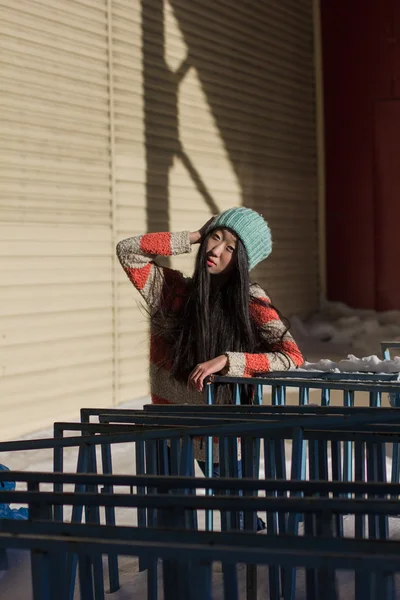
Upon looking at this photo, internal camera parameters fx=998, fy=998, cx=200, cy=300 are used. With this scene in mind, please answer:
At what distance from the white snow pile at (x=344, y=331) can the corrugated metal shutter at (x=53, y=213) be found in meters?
2.62

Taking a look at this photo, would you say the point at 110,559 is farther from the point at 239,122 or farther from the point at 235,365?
the point at 239,122

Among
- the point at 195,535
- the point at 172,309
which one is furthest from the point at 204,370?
the point at 195,535

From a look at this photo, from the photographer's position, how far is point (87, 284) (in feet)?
21.8

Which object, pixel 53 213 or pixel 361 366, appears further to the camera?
pixel 53 213

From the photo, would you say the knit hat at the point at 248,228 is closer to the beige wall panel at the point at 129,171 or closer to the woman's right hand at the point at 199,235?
the woman's right hand at the point at 199,235

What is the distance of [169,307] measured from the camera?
3520 millimetres

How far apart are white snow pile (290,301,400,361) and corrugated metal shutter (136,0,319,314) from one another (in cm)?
22

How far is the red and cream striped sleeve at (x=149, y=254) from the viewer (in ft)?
11.7

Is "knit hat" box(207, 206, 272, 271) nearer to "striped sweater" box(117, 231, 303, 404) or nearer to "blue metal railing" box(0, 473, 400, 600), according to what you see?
"striped sweater" box(117, 231, 303, 404)

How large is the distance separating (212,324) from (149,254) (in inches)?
16.1

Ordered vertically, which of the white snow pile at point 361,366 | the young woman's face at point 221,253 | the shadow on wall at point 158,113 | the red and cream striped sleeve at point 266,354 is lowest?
the white snow pile at point 361,366

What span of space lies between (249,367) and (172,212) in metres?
4.40

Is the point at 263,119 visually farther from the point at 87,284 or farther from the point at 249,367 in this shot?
the point at 249,367

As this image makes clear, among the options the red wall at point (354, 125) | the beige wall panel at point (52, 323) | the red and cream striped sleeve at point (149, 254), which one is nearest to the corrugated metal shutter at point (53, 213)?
the beige wall panel at point (52, 323)
